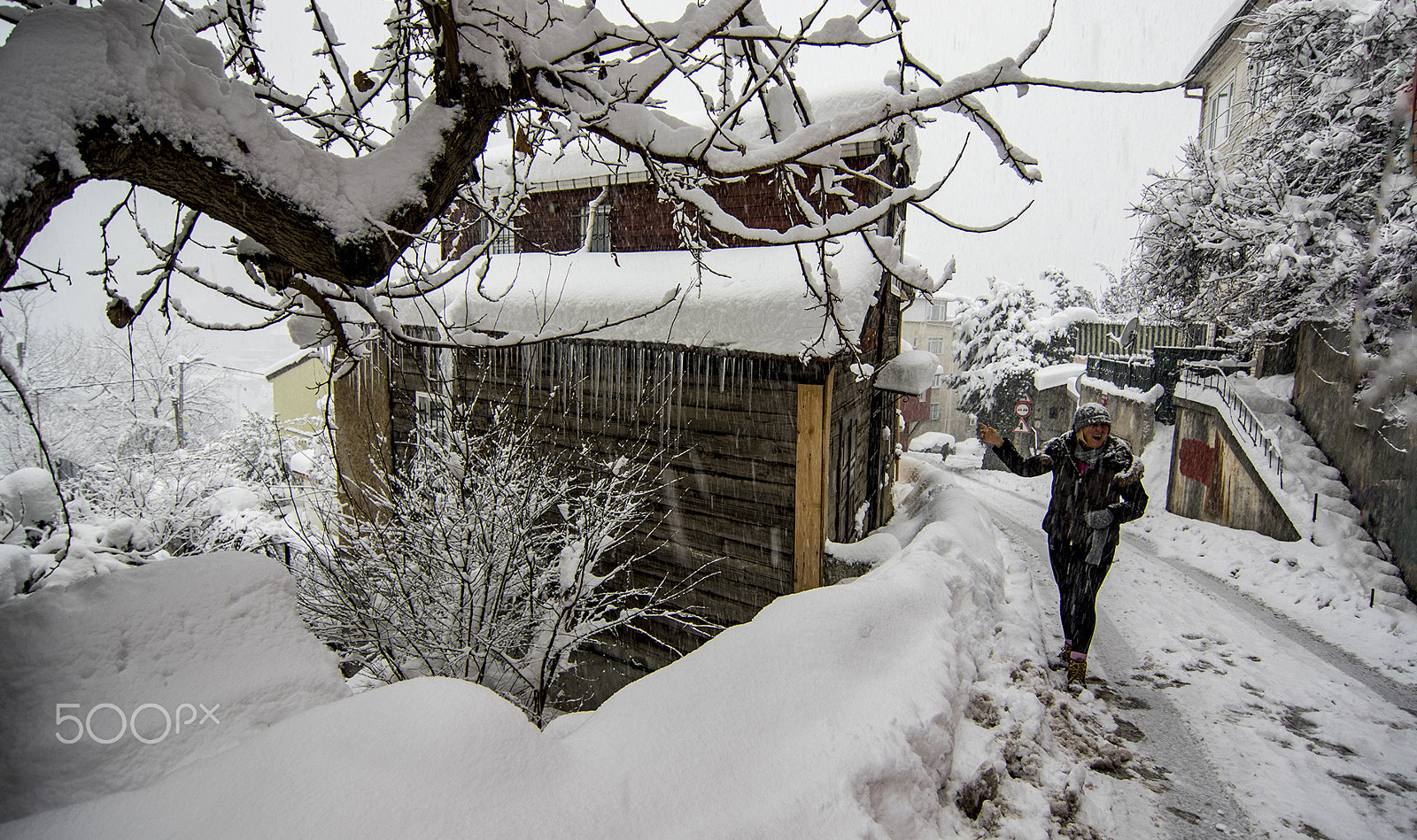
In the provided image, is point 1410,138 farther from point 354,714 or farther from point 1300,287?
point 354,714

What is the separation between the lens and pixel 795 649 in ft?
8.85

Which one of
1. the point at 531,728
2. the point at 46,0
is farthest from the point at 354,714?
the point at 46,0

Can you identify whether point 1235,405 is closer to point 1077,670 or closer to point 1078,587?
point 1078,587

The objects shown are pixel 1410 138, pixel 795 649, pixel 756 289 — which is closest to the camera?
pixel 795 649

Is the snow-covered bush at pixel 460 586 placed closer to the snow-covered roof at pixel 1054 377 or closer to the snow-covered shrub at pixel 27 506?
the snow-covered shrub at pixel 27 506

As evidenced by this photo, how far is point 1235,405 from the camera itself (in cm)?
1119

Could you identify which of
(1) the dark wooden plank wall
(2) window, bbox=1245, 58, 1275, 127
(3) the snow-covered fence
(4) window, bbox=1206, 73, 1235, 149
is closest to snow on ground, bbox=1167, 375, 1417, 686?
(3) the snow-covered fence

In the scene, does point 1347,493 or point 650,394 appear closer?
point 650,394

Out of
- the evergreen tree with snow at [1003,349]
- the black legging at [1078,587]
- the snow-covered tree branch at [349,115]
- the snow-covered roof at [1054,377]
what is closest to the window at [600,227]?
the snow-covered tree branch at [349,115]

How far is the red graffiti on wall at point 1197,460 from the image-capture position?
37.8 ft

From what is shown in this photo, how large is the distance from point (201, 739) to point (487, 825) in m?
0.98

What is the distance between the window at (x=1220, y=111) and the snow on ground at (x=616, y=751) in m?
20.0

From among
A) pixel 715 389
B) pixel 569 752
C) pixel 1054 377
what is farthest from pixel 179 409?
pixel 1054 377

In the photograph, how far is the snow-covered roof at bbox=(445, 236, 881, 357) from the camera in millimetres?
5301
